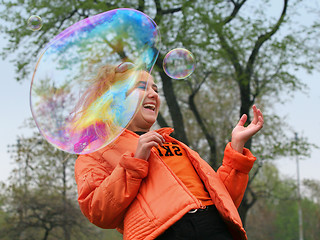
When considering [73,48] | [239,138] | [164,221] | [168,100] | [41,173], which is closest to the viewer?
[164,221]

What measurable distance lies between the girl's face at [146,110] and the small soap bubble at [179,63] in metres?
1.46

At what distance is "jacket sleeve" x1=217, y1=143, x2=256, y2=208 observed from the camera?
2.45m

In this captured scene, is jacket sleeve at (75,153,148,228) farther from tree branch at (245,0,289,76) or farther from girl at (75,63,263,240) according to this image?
tree branch at (245,0,289,76)

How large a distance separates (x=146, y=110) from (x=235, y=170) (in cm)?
72

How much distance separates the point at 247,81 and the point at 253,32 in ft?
5.51

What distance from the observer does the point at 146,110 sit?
2.67 meters

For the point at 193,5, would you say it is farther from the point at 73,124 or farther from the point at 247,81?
the point at 73,124

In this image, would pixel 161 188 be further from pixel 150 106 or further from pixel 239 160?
pixel 150 106

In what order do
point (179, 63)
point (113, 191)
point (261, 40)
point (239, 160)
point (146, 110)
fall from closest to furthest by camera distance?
point (113, 191) < point (239, 160) < point (146, 110) < point (179, 63) < point (261, 40)

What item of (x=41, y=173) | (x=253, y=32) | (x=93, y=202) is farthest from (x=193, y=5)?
(x=41, y=173)

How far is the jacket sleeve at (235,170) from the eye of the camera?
2445 mm

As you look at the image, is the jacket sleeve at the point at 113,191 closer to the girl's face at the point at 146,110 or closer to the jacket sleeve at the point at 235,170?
the girl's face at the point at 146,110

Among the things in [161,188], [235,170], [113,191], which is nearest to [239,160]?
[235,170]

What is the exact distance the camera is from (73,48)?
284 centimetres
